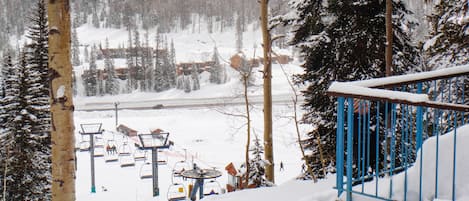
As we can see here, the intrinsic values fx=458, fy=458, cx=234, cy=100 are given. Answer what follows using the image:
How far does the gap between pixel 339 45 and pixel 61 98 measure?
7.62 meters

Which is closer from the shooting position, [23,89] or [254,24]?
Answer: [23,89]

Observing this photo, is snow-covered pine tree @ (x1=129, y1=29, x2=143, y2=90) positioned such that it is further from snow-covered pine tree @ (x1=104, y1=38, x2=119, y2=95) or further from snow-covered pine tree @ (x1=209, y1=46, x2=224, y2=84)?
snow-covered pine tree @ (x1=209, y1=46, x2=224, y2=84)

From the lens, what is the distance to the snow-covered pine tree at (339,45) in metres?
10.8

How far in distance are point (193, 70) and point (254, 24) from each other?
155 ft

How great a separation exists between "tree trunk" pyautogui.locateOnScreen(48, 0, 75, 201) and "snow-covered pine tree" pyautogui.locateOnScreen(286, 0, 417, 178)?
7094 millimetres

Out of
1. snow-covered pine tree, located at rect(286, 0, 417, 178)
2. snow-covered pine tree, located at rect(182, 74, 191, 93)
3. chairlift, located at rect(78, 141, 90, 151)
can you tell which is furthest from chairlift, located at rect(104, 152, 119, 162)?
snow-covered pine tree, located at rect(182, 74, 191, 93)

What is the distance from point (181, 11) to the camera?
389 feet

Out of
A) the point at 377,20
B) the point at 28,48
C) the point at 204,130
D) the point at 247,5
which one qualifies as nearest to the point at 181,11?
the point at 247,5

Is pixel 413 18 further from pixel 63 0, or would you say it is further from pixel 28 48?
pixel 28 48

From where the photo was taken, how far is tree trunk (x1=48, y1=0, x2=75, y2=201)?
4883 millimetres

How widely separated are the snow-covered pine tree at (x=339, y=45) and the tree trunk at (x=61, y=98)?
7.09 metres

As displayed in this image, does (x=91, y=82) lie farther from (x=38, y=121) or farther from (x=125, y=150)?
(x=38, y=121)

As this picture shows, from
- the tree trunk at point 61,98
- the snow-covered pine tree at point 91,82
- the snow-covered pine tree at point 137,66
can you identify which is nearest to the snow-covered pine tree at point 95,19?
the snow-covered pine tree at point 137,66

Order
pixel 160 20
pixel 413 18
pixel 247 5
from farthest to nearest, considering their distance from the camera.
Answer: pixel 247 5 < pixel 160 20 < pixel 413 18
